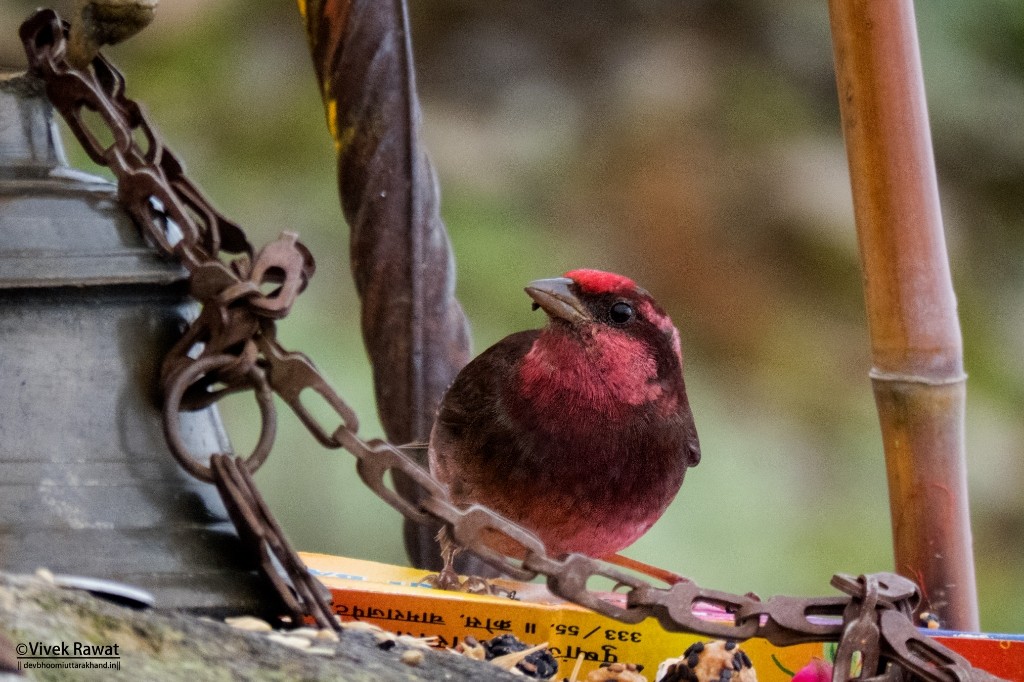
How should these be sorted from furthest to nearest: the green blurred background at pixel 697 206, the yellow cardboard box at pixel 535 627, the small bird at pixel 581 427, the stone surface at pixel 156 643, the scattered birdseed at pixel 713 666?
the green blurred background at pixel 697 206
the small bird at pixel 581 427
the yellow cardboard box at pixel 535 627
the scattered birdseed at pixel 713 666
the stone surface at pixel 156 643

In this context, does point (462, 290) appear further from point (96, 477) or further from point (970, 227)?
point (96, 477)

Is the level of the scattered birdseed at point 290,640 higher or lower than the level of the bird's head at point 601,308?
lower

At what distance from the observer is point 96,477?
3.39 ft

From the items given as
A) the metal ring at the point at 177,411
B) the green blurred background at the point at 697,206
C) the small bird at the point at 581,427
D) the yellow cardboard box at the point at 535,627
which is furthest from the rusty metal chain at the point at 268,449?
the green blurred background at the point at 697,206

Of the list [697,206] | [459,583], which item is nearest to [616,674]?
[459,583]

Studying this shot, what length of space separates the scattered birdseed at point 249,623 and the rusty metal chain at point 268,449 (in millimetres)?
25

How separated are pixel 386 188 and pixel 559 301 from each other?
0.24m

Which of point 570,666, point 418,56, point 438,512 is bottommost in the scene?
point 570,666

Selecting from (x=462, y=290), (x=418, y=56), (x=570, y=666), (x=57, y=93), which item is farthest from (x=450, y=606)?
Result: (x=418, y=56)

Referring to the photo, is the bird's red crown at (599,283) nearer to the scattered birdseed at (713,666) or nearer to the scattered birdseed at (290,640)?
the scattered birdseed at (713,666)

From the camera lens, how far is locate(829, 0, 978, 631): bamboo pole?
1303 millimetres

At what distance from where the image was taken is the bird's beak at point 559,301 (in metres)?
1.34

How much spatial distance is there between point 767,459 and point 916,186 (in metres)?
1.46

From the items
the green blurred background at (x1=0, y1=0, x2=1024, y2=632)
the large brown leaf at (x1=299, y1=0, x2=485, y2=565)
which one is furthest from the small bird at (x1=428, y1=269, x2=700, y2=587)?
the green blurred background at (x1=0, y1=0, x2=1024, y2=632)
